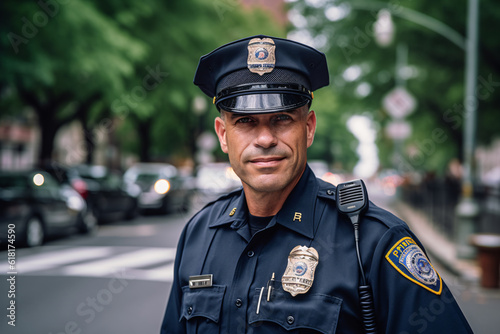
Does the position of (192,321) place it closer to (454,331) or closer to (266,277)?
(266,277)

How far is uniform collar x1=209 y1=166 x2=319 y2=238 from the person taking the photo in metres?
1.94

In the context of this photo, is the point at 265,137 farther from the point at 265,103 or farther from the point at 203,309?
the point at 203,309

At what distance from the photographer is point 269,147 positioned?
6.25 feet

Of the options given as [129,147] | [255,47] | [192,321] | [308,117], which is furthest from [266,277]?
[129,147]

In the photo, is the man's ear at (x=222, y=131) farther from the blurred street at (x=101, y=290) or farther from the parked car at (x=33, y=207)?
the parked car at (x=33, y=207)

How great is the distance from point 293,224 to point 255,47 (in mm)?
673

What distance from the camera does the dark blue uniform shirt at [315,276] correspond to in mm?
1671

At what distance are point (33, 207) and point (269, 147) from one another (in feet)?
34.0

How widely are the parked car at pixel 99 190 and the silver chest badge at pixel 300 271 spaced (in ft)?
45.2

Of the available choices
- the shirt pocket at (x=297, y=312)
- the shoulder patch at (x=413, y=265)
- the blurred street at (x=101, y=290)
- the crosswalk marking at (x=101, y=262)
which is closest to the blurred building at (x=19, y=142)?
the blurred street at (x=101, y=290)

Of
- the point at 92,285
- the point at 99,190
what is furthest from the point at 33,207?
the point at 99,190

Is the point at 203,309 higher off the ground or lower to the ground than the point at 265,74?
lower

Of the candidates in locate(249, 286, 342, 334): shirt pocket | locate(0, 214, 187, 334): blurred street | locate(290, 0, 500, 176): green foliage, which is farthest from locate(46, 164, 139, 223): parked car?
locate(249, 286, 342, 334): shirt pocket

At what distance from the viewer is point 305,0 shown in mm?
17609
